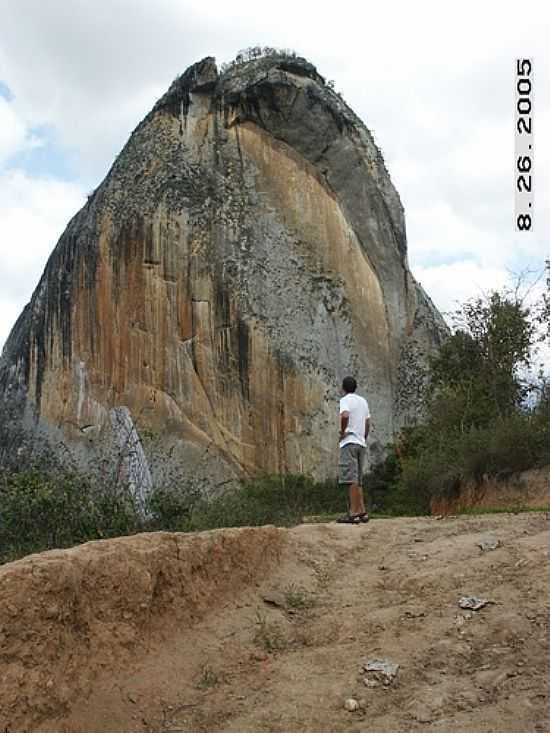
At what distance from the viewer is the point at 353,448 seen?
9.15 meters

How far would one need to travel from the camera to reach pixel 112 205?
31.0 meters

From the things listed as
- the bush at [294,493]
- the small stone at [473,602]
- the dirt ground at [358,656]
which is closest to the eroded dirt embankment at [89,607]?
the dirt ground at [358,656]

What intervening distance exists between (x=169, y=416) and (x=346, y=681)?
24.7m

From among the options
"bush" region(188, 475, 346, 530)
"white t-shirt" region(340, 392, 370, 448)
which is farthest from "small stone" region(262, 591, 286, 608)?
"bush" region(188, 475, 346, 530)

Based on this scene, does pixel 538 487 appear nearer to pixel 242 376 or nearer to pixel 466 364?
pixel 466 364

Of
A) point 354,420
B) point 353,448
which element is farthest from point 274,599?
point 354,420

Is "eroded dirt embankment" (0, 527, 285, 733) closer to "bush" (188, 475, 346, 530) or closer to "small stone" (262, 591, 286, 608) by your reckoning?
"small stone" (262, 591, 286, 608)

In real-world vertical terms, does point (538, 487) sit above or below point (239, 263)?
below

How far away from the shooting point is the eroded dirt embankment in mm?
4289

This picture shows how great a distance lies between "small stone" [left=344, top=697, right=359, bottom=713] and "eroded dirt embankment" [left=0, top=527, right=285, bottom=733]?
1.24 m

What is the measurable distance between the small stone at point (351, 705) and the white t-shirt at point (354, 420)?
192 inches

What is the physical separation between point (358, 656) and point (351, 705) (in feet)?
1.80

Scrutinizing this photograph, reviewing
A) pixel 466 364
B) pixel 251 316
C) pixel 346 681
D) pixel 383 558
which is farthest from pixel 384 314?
pixel 346 681

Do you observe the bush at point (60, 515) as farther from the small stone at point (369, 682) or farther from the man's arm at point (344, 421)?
the small stone at point (369, 682)
